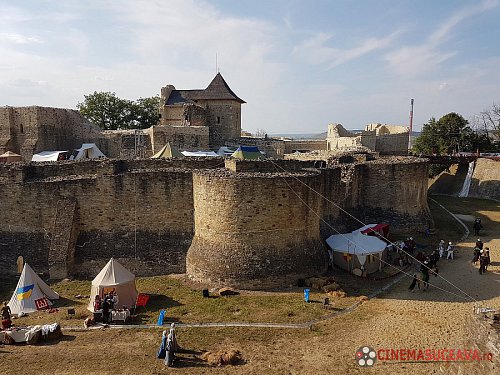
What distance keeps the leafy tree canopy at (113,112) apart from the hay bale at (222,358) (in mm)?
35275

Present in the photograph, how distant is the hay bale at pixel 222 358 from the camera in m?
8.87

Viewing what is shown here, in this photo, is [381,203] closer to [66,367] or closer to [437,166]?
[66,367]

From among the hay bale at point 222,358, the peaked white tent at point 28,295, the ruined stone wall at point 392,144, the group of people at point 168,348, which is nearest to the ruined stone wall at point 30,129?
the peaked white tent at point 28,295

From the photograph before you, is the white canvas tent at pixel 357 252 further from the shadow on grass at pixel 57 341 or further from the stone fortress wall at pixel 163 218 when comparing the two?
the shadow on grass at pixel 57 341

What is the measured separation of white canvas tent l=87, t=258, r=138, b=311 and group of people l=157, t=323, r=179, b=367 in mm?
2967

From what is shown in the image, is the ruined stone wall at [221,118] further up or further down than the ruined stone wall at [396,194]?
further up

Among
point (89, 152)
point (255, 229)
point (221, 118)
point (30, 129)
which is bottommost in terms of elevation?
point (255, 229)

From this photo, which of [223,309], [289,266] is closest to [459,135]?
[289,266]

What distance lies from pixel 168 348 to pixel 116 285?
3690 mm

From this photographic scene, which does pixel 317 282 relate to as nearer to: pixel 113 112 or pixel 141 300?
pixel 141 300

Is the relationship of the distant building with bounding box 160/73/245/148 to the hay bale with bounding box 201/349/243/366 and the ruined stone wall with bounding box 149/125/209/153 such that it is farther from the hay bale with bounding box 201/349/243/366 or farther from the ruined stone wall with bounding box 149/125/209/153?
the hay bale with bounding box 201/349/243/366

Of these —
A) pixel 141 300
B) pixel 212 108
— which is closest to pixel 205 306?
pixel 141 300

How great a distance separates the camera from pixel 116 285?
38.9 feet

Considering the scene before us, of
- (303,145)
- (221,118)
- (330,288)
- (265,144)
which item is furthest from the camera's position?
(303,145)
